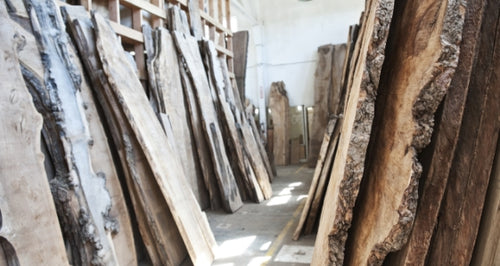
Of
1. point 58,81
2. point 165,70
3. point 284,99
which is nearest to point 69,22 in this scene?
point 58,81

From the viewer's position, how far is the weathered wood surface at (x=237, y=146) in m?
4.80

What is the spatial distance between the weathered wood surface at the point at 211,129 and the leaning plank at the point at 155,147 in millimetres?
1201

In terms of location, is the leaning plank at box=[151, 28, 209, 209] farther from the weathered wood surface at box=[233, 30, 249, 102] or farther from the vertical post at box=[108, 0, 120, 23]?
the weathered wood surface at box=[233, 30, 249, 102]

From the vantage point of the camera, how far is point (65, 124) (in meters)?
2.17

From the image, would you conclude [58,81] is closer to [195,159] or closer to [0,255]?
[0,255]

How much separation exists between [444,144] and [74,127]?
219cm

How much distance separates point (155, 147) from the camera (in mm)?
2832

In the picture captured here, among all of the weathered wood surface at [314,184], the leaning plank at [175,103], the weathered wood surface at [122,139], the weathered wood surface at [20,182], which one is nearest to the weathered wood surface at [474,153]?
the weathered wood surface at [20,182]

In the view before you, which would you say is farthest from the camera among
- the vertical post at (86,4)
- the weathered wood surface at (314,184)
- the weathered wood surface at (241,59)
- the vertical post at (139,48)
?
the weathered wood surface at (241,59)

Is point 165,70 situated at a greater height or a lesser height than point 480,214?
greater

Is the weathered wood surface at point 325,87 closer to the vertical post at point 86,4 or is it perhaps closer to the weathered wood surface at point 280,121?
the weathered wood surface at point 280,121

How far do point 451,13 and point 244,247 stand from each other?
2838 mm

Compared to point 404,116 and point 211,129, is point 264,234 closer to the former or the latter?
point 211,129

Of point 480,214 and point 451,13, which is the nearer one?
point 451,13
